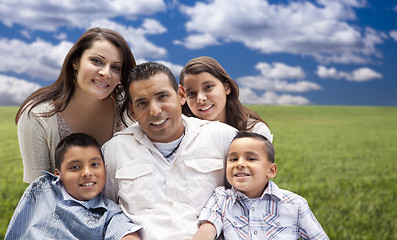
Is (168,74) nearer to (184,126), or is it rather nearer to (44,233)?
(184,126)

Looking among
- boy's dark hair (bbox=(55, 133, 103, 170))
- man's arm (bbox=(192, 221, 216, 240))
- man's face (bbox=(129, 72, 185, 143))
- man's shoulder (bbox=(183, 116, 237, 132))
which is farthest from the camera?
man's shoulder (bbox=(183, 116, 237, 132))

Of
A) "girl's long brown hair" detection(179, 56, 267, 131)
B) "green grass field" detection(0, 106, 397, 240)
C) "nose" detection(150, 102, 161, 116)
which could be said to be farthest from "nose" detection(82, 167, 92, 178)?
"green grass field" detection(0, 106, 397, 240)

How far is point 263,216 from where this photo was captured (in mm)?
2783

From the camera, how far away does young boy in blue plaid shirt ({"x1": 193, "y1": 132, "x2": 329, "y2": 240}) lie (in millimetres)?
2709

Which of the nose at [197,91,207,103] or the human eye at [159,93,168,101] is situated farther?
the nose at [197,91,207,103]

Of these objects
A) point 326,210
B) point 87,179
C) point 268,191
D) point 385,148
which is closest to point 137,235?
point 87,179

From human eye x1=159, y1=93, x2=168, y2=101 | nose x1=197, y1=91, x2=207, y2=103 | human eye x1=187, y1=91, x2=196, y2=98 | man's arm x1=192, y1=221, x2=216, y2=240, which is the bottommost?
man's arm x1=192, y1=221, x2=216, y2=240

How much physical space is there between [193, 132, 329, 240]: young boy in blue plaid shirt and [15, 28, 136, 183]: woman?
1353 mm

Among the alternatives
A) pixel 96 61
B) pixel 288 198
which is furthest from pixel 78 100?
pixel 288 198

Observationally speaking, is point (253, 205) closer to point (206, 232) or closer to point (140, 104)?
point (206, 232)

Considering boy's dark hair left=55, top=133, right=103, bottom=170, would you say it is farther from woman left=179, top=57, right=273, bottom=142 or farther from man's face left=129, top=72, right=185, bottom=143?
woman left=179, top=57, right=273, bottom=142

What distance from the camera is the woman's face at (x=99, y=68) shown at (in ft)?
11.2

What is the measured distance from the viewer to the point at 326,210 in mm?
6879

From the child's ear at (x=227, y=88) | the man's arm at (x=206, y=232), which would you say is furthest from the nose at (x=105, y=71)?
the man's arm at (x=206, y=232)
